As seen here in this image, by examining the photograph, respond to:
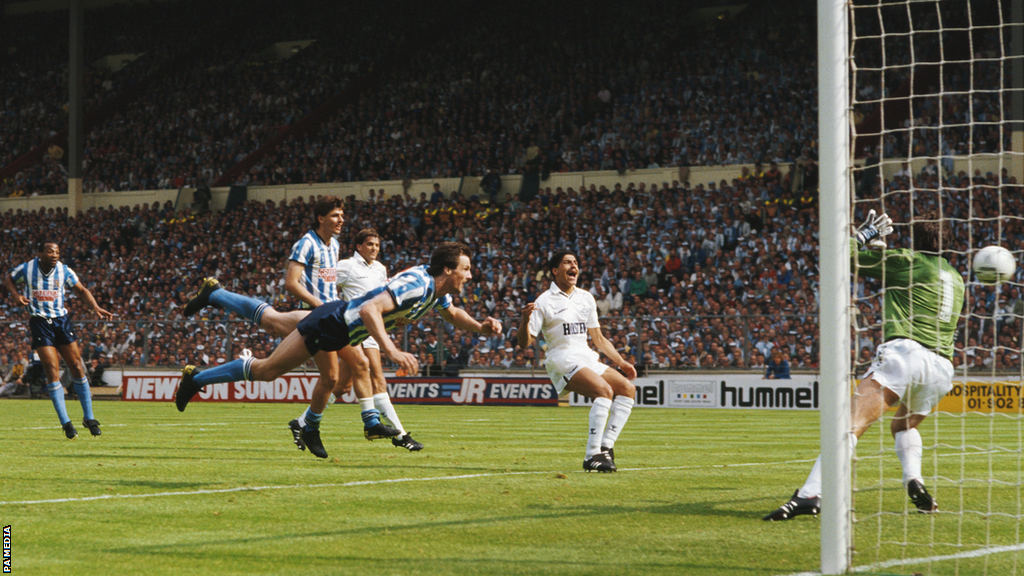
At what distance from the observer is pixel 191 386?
10.0m

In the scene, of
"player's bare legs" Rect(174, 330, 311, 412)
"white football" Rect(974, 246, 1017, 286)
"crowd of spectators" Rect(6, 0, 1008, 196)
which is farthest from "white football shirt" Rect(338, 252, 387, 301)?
"crowd of spectators" Rect(6, 0, 1008, 196)

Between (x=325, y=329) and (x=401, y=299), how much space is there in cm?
75

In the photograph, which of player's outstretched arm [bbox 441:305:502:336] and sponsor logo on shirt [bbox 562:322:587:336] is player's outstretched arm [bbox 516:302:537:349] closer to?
sponsor logo on shirt [bbox 562:322:587:336]

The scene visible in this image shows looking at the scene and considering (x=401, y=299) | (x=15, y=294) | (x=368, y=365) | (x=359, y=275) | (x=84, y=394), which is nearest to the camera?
(x=401, y=299)

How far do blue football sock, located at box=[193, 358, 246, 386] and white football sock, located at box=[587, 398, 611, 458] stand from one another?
301 centimetres

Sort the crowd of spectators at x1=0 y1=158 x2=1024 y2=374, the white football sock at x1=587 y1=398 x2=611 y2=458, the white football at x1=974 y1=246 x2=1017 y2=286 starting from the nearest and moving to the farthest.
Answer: the white football at x1=974 y1=246 x2=1017 y2=286 → the white football sock at x1=587 y1=398 x2=611 y2=458 → the crowd of spectators at x1=0 y1=158 x2=1024 y2=374

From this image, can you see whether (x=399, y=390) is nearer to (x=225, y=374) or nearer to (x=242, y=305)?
(x=242, y=305)

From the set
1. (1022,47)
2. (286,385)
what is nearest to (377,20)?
(286,385)

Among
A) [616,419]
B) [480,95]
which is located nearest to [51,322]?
[616,419]

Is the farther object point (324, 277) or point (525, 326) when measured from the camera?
point (324, 277)

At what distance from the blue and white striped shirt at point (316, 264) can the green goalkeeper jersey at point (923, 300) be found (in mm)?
5810

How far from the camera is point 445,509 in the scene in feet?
A: 24.1

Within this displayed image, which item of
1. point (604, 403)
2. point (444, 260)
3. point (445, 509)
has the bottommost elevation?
point (445, 509)

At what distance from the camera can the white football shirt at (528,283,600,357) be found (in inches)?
438
